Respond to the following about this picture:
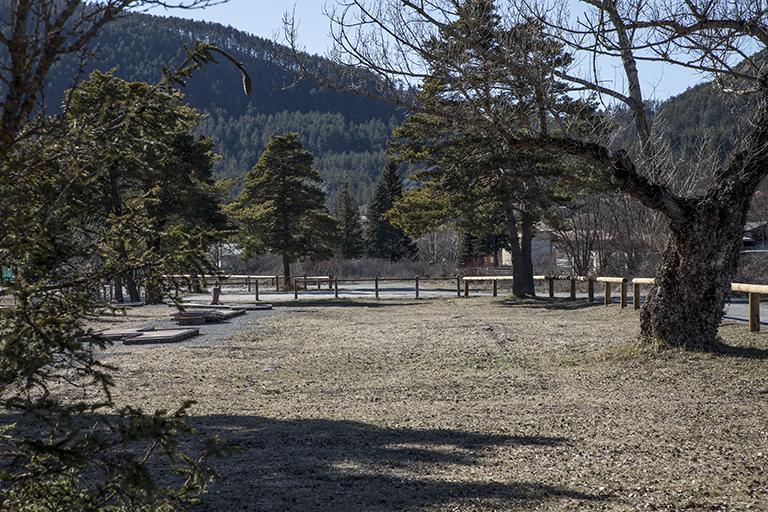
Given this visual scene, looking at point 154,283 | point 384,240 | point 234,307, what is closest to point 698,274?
point 154,283

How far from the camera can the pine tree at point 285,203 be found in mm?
39875

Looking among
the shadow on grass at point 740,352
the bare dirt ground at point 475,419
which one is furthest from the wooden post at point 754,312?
the shadow on grass at point 740,352

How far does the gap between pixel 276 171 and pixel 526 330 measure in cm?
2495

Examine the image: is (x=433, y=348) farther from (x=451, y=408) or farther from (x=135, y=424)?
(x=135, y=424)

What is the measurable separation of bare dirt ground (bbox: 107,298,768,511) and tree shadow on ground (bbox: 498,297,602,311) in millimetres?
9473

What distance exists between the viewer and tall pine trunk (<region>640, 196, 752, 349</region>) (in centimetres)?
1021

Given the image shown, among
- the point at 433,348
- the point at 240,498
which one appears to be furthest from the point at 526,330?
the point at 240,498

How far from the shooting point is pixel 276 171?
131 ft

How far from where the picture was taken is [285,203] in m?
40.2

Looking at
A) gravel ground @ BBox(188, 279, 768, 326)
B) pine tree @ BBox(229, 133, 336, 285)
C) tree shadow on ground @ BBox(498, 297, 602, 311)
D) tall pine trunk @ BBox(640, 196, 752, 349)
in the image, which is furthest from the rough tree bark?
pine tree @ BBox(229, 133, 336, 285)

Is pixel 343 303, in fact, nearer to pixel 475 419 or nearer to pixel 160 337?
pixel 160 337

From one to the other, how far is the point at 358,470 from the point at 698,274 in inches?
243

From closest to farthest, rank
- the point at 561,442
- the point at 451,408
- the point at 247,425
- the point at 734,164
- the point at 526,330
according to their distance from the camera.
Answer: the point at 561,442 → the point at 247,425 → the point at 451,408 → the point at 734,164 → the point at 526,330

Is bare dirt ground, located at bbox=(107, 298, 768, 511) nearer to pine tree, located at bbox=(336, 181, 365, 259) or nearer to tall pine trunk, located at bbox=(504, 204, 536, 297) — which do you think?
tall pine trunk, located at bbox=(504, 204, 536, 297)
